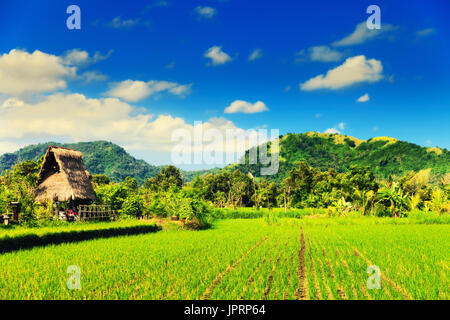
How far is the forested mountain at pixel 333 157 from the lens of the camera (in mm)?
118500

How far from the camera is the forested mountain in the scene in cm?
11850

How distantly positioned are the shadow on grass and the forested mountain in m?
109

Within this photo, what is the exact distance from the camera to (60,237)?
503 inches

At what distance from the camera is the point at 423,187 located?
54219 millimetres

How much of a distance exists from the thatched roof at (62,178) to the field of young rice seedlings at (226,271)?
8814 mm

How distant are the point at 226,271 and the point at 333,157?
15080 centimetres

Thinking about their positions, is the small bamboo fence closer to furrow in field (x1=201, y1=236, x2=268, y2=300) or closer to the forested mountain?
furrow in field (x1=201, y1=236, x2=268, y2=300)

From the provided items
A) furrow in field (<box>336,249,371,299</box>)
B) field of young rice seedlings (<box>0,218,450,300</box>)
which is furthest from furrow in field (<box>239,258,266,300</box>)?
furrow in field (<box>336,249,371,299</box>)

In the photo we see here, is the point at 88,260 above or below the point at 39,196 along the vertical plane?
below

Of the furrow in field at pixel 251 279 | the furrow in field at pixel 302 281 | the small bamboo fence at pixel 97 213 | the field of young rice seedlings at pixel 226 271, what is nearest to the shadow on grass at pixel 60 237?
the field of young rice seedlings at pixel 226 271

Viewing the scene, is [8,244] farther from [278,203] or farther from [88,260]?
[278,203]

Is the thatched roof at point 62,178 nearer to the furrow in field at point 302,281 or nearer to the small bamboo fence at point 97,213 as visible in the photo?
the small bamboo fence at point 97,213
